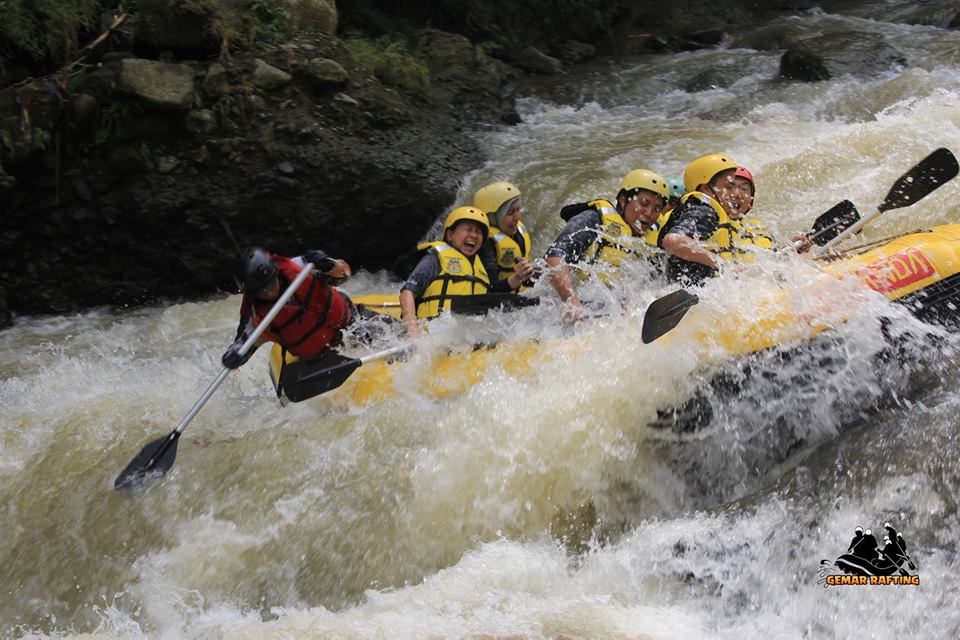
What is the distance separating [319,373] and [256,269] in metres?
0.58

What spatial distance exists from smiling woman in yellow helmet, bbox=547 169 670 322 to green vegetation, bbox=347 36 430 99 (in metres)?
4.19

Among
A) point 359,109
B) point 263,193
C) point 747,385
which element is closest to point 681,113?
point 359,109

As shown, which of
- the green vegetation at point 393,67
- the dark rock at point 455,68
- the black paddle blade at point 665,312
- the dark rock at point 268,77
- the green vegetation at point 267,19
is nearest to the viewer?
the black paddle blade at point 665,312

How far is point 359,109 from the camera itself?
7.47 metres

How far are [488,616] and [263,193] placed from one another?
5029 mm

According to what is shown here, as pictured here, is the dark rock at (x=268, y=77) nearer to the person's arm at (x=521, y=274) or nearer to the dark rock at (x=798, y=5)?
the person's arm at (x=521, y=274)

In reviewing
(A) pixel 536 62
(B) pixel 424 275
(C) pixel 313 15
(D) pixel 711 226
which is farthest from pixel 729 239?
(A) pixel 536 62

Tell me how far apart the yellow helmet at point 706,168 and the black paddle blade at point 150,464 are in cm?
292

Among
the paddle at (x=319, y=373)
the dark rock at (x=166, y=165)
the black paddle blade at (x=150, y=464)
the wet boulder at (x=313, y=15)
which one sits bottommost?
the black paddle blade at (x=150, y=464)

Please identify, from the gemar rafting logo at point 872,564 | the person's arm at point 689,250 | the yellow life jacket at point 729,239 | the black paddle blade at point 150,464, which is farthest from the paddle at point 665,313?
the black paddle blade at point 150,464

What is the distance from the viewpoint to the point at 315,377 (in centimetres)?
398

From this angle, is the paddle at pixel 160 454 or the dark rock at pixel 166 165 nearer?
the paddle at pixel 160 454

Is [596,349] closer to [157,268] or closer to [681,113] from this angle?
[157,268]

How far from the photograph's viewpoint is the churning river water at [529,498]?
2807mm
